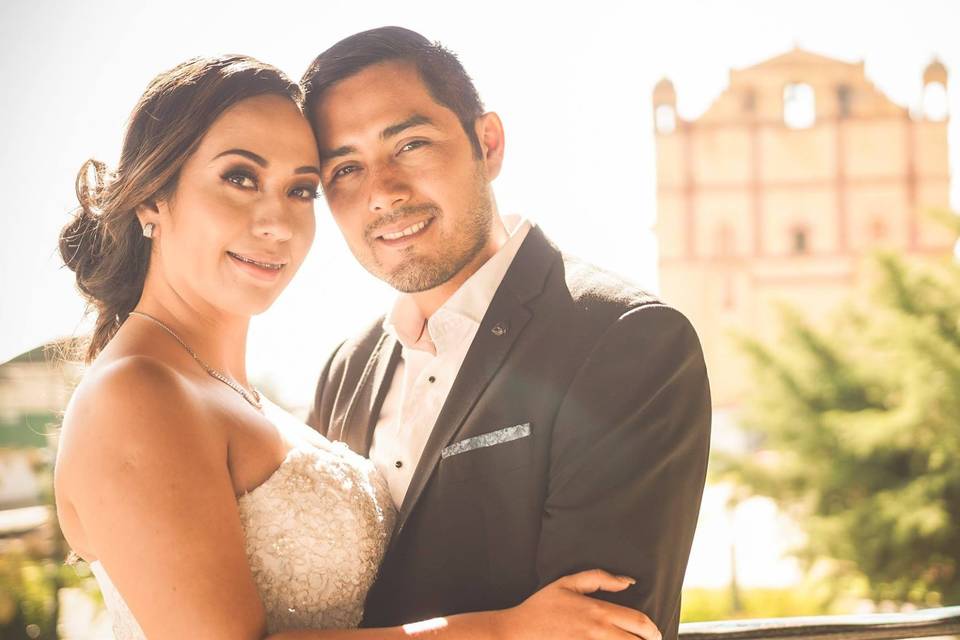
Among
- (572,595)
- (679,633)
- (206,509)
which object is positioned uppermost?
(206,509)

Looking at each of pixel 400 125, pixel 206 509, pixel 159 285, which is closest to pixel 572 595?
pixel 206 509

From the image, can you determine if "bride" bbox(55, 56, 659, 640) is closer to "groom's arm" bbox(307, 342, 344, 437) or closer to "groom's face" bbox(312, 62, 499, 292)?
"groom's face" bbox(312, 62, 499, 292)

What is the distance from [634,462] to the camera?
1.53 meters

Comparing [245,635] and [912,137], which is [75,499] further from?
[912,137]

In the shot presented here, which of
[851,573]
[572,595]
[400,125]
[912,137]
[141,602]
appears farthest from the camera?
[912,137]

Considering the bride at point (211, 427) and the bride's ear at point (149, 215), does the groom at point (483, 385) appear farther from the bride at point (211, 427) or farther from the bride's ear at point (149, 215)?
the bride's ear at point (149, 215)

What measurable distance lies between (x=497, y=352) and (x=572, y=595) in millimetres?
462

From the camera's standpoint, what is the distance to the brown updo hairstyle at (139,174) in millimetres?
1556

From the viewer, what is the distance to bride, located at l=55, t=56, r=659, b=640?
4.26 feet

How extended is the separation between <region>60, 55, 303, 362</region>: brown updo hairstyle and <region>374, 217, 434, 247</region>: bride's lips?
0.35m

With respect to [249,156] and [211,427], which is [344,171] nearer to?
[249,156]

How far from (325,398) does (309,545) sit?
733 millimetres

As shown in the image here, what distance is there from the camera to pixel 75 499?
51.4 inches

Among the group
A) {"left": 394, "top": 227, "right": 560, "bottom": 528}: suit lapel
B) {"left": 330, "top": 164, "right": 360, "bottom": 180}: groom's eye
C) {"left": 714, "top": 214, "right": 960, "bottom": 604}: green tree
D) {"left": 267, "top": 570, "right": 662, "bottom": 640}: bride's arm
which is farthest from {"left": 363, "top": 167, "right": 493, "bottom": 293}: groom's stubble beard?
{"left": 714, "top": 214, "right": 960, "bottom": 604}: green tree
